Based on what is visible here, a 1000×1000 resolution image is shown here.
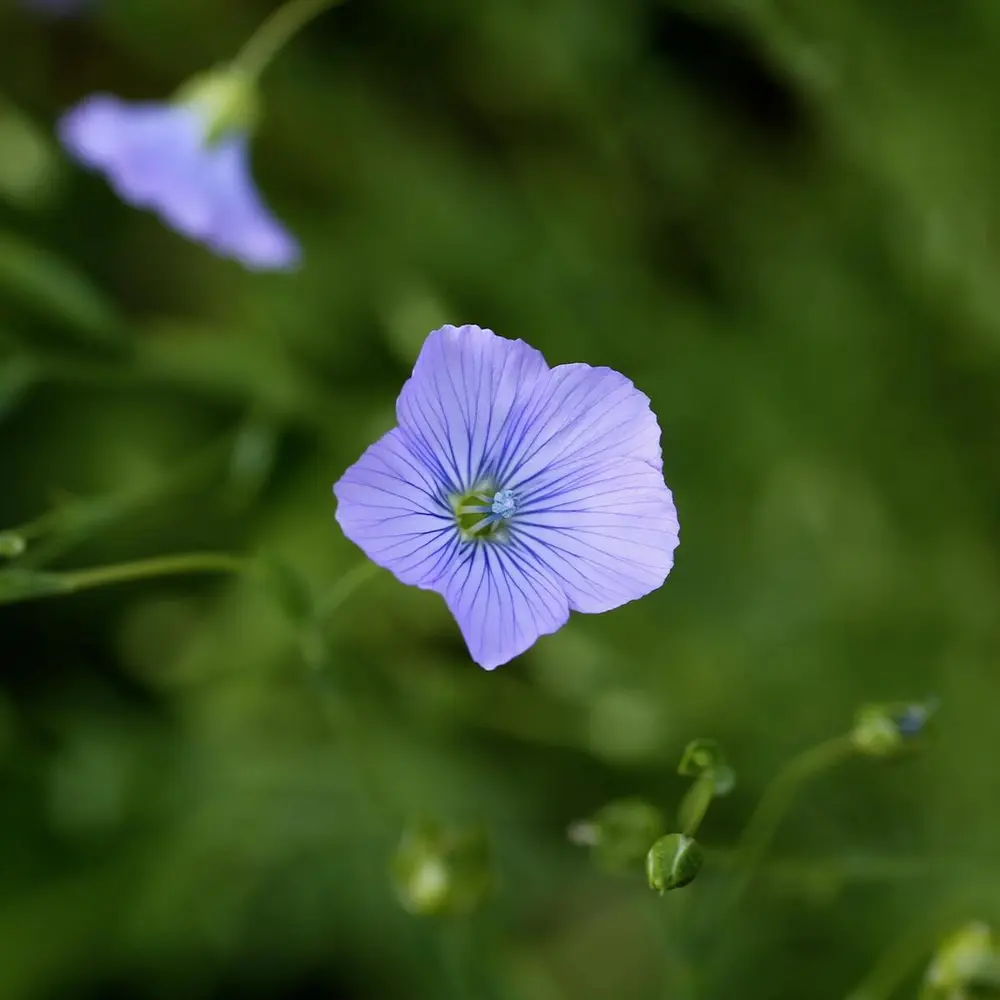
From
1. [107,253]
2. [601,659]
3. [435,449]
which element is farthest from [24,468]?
[435,449]

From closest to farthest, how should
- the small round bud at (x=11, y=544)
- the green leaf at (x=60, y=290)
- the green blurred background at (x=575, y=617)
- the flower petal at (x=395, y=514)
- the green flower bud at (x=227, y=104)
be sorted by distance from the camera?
1. the flower petal at (x=395, y=514)
2. the small round bud at (x=11, y=544)
3. the green leaf at (x=60, y=290)
4. the green flower bud at (x=227, y=104)
5. the green blurred background at (x=575, y=617)

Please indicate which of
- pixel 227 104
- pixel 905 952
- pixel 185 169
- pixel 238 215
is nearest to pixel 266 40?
pixel 227 104

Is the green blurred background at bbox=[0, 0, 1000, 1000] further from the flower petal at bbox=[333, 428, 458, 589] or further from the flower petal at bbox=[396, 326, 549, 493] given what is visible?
the flower petal at bbox=[333, 428, 458, 589]

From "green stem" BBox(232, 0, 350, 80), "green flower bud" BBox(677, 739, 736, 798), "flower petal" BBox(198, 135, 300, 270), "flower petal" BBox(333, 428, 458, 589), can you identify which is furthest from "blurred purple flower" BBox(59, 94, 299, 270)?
"green flower bud" BBox(677, 739, 736, 798)

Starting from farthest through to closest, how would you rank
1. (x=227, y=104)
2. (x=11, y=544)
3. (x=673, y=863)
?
(x=227, y=104)
(x=11, y=544)
(x=673, y=863)

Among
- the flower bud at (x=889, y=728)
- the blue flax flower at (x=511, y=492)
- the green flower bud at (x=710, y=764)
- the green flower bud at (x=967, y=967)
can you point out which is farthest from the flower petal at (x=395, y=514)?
the green flower bud at (x=967, y=967)

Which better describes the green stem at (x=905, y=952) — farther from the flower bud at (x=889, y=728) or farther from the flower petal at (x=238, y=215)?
the flower petal at (x=238, y=215)

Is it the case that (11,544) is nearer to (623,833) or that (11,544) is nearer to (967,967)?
(623,833)
